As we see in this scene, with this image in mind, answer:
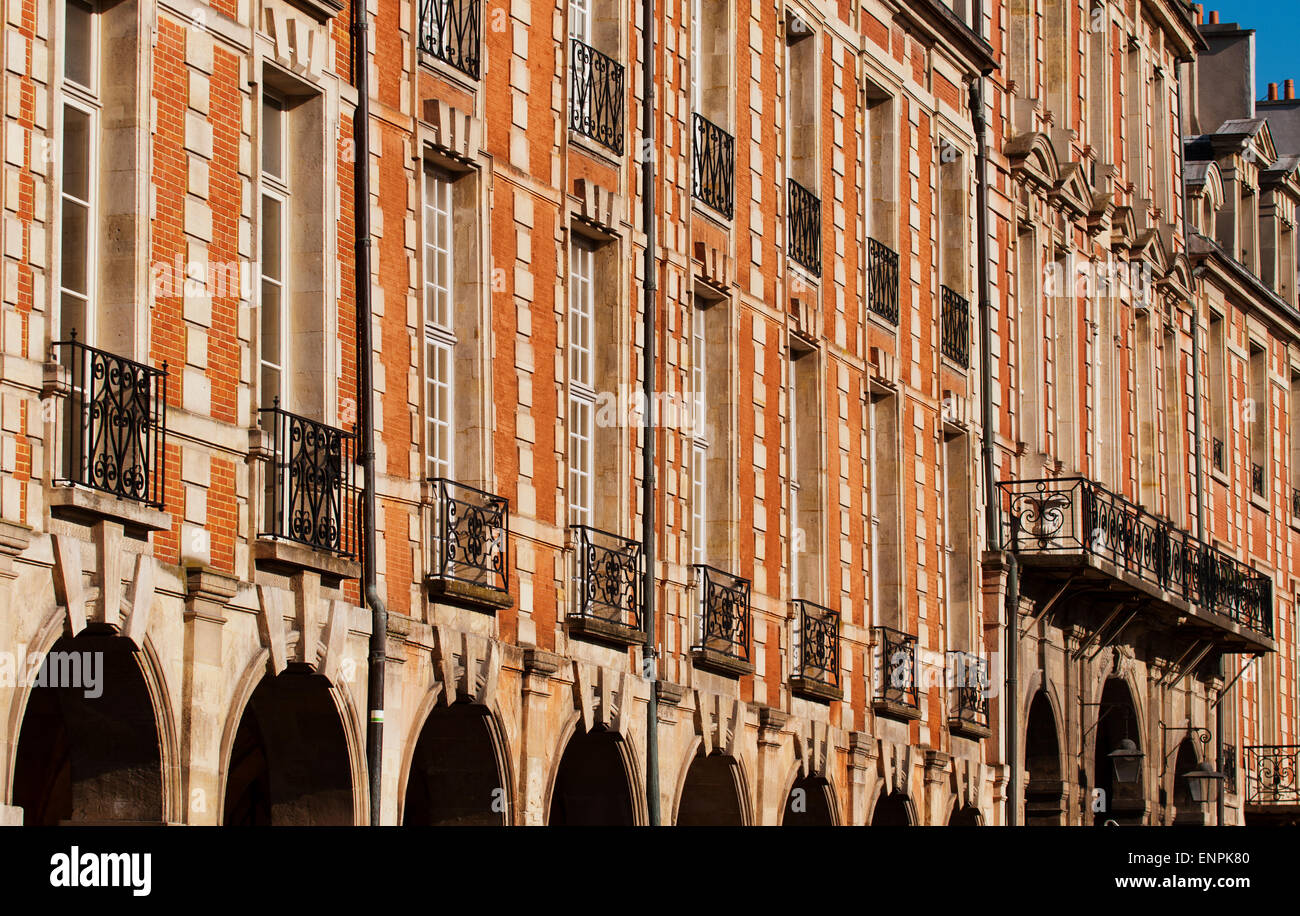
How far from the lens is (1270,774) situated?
39.3m

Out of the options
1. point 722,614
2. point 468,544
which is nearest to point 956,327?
point 722,614

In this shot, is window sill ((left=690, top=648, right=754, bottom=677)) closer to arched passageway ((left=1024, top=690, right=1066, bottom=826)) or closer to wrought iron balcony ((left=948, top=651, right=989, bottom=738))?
wrought iron balcony ((left=948, top=651, right=989, bottom=738))

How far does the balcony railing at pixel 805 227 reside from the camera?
2400cm

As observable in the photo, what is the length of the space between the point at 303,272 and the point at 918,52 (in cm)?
1325

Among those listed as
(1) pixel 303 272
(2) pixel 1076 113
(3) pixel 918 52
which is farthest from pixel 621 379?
(2) pixel 1076 113

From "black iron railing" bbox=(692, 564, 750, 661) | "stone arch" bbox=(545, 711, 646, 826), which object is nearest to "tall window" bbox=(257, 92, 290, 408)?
"stone arch" bbox=(545, 711, 646, 826)

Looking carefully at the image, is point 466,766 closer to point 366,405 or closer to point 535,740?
point 535,740

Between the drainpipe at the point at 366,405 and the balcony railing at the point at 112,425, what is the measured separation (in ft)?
7.93

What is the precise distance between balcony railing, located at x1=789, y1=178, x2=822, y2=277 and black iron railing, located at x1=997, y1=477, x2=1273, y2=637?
5.36m

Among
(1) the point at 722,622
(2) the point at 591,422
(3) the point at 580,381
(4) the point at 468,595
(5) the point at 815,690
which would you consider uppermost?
(3) the point at 580,381

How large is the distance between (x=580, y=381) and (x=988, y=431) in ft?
32.1

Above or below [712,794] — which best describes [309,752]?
above

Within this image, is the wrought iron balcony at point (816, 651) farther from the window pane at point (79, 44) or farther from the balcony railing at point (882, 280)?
the window pane at point (79, 44)

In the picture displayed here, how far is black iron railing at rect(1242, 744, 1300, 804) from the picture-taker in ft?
127
